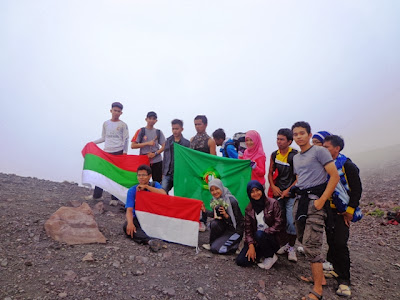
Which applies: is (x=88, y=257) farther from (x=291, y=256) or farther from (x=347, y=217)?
(x=347, y=217)

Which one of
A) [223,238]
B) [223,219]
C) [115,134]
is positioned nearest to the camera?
Answer: [223,238]

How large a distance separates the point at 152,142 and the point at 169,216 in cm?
214

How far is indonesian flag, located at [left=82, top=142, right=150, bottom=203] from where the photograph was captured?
624 centimetres

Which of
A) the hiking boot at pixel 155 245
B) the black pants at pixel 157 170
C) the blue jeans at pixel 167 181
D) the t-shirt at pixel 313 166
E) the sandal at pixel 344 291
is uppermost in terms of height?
the t-shirt at pixel 313 166

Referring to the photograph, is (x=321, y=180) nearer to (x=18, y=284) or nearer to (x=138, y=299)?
(x=138, y=299)

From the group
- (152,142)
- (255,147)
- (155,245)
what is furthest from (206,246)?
(152,142)

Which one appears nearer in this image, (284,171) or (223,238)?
(284,171)

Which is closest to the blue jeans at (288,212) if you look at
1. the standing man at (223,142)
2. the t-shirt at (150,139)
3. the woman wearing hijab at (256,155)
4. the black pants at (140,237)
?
the woman wearing hijab at (256,155)

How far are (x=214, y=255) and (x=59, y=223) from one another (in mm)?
2655

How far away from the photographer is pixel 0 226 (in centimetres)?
405

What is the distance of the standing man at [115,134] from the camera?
251 inches

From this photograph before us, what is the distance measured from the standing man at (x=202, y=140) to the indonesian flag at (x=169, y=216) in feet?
4.72

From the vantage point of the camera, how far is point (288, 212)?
4.25 meters

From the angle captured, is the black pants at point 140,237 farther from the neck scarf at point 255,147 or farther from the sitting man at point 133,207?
the neck scarf at point 255,147
